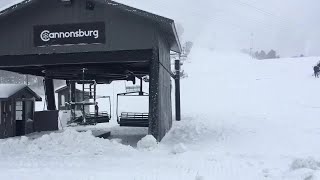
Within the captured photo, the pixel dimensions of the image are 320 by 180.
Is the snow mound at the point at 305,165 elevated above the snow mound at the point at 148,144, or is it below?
below

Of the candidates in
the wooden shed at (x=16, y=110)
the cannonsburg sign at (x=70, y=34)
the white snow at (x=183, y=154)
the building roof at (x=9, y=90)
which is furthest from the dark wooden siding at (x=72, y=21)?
the white snow at (x=183, y=154)

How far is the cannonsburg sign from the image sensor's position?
54.6ft

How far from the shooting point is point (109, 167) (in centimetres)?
1141

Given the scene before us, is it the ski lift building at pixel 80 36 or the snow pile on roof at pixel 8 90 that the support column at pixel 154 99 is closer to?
the ski lift building at pixel 80 36

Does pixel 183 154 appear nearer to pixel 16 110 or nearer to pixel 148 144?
pixel 148 144

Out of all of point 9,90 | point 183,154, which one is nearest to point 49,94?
point 9,90

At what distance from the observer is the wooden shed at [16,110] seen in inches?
742

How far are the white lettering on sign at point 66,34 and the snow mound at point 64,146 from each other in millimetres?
3959

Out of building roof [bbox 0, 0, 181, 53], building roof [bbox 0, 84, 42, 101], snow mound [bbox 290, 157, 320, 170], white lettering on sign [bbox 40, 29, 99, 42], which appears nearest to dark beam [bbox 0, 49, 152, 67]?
white lettering on sign [bbox 40, 29, 99, 42]

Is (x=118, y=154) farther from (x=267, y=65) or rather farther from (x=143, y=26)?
(x=267, y=65)

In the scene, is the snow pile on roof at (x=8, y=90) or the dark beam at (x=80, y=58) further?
the snow pile on roof at (x=8, y=90)

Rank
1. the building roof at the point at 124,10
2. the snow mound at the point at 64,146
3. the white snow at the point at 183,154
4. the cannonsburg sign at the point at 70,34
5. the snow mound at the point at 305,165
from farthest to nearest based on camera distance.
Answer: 1. the cannonsburg sign at the point at 70,34
2. the building roof at the point at 124,10
3. the snow mound at the point at 64,146
4. the snow mound at the point at 305,165
5. the white snow at the point at 183,154

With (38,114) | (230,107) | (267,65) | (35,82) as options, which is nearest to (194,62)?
(267,65)

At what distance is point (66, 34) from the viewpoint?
16.8 m
